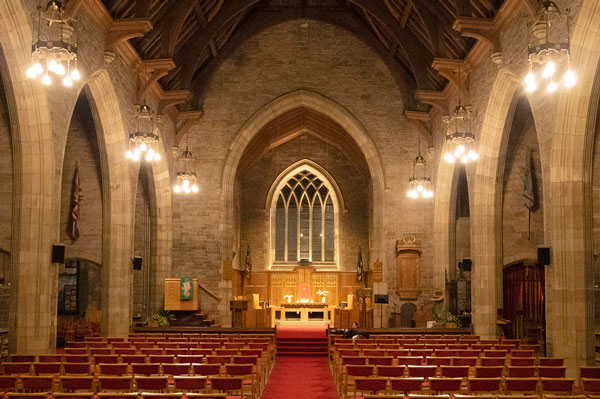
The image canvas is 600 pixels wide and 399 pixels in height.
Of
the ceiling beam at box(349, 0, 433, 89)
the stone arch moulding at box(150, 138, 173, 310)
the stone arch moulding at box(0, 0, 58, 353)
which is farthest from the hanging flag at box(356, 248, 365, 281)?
the stone arch moulding at box(0, 0, 58, 353)

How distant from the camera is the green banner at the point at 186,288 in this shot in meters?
21.8

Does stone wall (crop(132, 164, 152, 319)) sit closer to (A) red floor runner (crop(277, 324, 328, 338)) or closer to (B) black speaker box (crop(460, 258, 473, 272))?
(A) red floor runner (crop(277, 324, 328, 338))

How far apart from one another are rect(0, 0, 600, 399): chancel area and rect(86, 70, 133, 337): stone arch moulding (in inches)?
2.3

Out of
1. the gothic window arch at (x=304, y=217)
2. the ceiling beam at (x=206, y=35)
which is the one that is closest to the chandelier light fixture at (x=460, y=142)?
the ceiling beam at (x=206, y=35)

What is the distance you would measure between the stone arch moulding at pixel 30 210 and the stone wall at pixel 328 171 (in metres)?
18.2

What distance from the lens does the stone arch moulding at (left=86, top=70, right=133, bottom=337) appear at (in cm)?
1727

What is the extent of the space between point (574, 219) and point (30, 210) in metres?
10.3

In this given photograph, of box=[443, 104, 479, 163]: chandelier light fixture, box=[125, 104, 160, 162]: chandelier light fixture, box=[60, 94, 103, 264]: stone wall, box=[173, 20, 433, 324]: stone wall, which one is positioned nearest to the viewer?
box=[443, 104, 479, 163]: chandelier light fixture

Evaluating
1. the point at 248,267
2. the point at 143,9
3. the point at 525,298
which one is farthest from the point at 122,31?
the point at 248,267

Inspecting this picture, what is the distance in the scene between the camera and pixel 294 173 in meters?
31.7

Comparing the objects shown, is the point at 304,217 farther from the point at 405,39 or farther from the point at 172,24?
the point at 172,24

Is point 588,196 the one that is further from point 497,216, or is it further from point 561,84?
point 497,216

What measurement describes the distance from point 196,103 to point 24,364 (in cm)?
1590

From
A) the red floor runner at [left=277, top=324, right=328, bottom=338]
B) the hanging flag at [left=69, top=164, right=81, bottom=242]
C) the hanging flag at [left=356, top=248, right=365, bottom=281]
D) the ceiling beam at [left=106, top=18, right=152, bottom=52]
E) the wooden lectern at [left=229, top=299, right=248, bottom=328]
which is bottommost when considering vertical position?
the red floor runner at [left=277, top=324, right=328, bottom=338]
